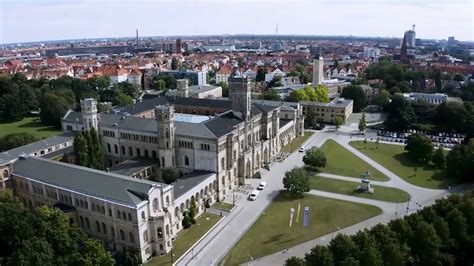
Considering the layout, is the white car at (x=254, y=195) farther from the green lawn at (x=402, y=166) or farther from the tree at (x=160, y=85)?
the tree at (x=160, y=85)

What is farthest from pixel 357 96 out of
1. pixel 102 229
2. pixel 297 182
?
pixel 102 229

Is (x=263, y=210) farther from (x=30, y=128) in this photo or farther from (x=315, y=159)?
(x=30, y=128)

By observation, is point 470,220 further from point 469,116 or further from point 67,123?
point 67,123

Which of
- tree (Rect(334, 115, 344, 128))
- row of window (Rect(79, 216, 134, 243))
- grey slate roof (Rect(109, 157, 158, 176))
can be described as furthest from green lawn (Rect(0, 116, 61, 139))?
tree (Rect(334, 115, 344, 128))

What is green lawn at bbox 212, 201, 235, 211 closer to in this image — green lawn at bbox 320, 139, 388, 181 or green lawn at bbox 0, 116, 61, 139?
green lawn at bbox 320, 139, 388, 181

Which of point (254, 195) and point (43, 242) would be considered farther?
point (254, 195)

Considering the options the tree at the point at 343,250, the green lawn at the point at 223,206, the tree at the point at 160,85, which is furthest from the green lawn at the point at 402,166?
the tree at the point at 160,85
